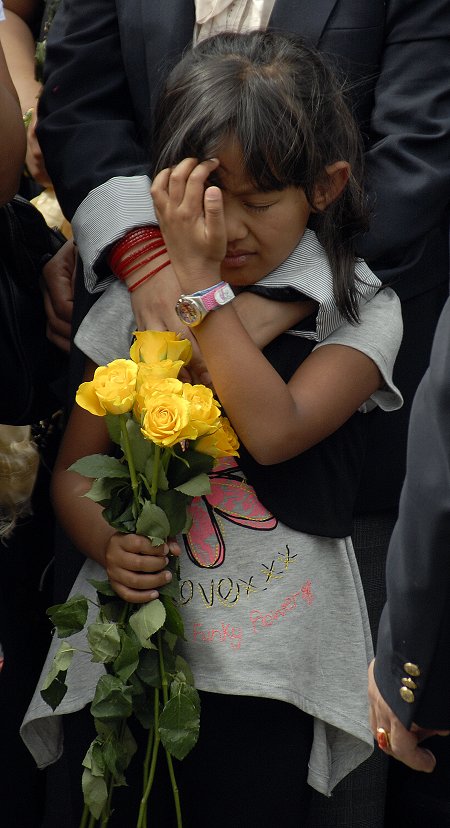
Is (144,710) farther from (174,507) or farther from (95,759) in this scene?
(174,507)

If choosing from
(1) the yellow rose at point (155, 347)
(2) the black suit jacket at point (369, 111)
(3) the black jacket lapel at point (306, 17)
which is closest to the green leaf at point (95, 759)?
(1) the yellow rose at point (155, 347)

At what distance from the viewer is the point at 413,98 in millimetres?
2152

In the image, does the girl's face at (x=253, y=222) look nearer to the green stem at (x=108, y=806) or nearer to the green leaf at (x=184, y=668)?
the green leaf at (x=184, y=668)

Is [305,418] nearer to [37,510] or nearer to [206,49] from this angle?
[206,49]

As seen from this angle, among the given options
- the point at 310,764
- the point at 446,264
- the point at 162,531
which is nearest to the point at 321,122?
the point at 446,264

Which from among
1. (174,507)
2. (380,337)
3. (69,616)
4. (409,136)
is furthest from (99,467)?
(409,136)

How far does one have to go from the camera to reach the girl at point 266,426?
1972 mm

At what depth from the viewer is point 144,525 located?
6.24ft

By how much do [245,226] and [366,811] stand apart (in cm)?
138

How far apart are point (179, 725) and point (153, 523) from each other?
340mm

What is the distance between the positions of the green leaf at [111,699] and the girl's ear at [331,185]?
3.11 feet

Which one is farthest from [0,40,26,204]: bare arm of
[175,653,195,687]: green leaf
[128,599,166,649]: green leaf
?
[175,653,195,687]: green leaf

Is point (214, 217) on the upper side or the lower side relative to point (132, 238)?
upper

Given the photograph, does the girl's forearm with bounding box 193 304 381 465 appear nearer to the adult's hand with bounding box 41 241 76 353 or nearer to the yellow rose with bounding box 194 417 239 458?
the yellow rose with bounding box 194 417 239 458
